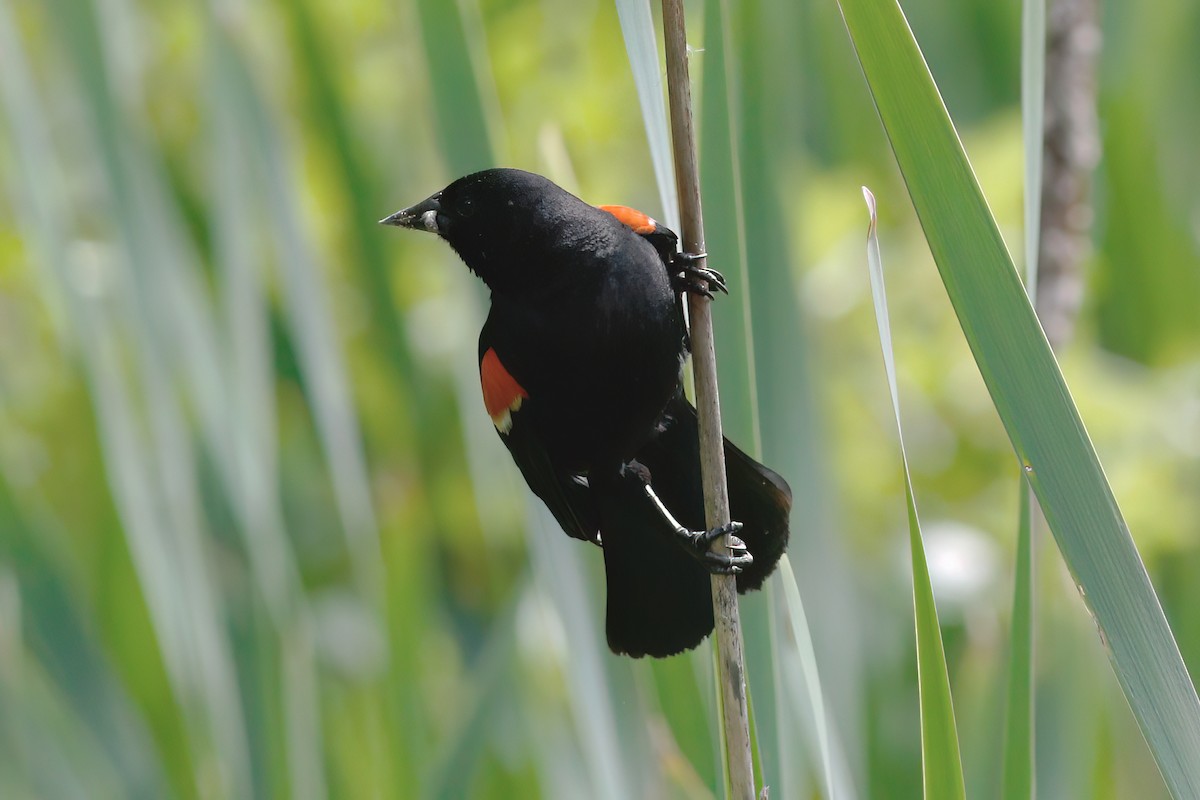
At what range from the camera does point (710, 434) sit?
763 mm

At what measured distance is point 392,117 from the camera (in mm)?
2250

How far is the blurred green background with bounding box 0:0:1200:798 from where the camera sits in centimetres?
117

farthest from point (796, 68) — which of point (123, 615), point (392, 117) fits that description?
point (123, 615)

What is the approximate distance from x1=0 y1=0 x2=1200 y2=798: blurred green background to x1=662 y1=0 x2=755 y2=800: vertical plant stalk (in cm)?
8

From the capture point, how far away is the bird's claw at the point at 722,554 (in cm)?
78

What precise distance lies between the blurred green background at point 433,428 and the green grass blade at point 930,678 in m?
0.14

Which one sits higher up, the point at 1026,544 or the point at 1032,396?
the point at 1032,396

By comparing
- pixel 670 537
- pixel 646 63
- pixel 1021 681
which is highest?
pixel 646 63

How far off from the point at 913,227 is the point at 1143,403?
0.51 meters

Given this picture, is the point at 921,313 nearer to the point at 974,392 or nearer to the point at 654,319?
the point at 974,392

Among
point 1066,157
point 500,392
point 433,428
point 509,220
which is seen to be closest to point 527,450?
point 500,392

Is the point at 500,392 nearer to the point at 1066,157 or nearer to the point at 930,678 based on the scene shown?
the point at 930,678

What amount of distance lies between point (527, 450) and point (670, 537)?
0.43ft

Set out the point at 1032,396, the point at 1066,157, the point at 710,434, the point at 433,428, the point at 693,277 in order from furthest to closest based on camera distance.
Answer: the point at 433,428
the point at 1066,157
the point at 693,277
the point at 710,434
the point at 1032,396
